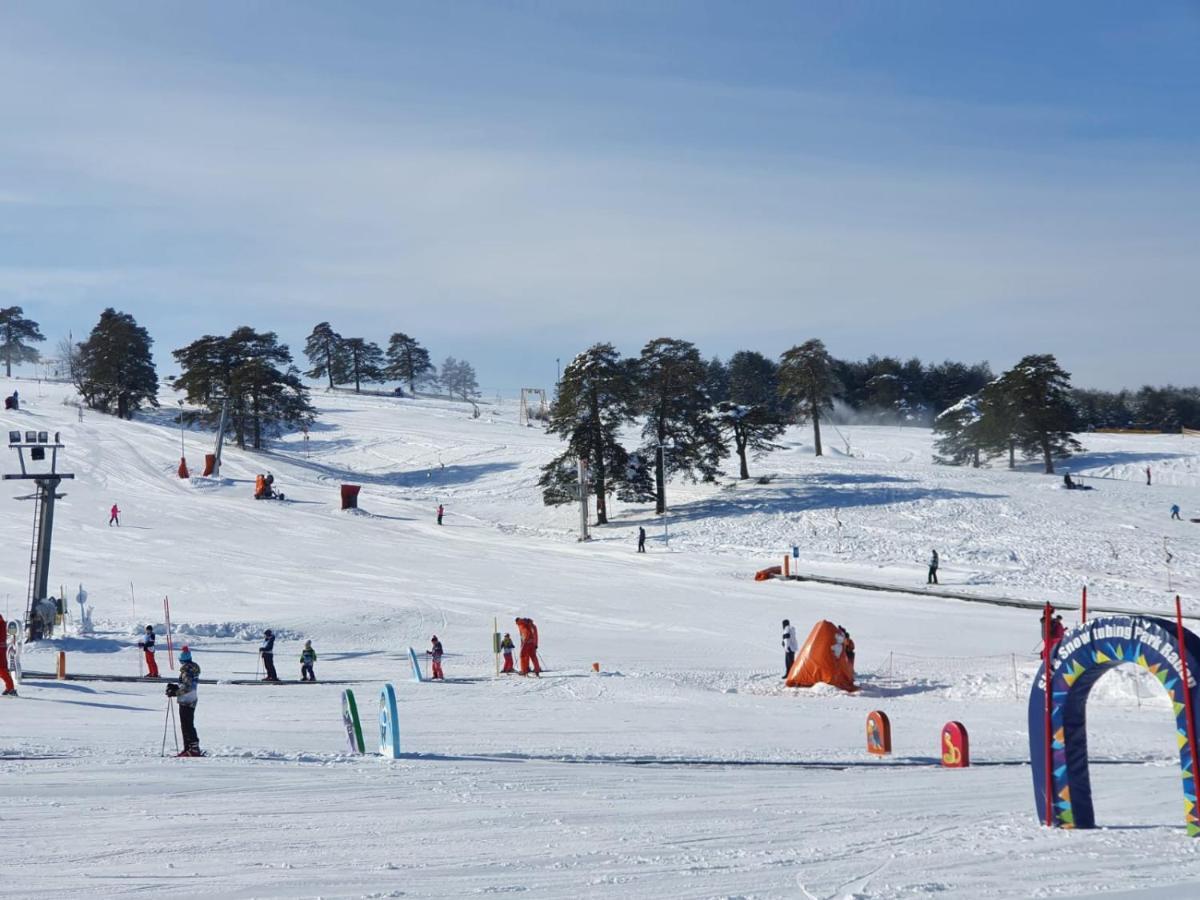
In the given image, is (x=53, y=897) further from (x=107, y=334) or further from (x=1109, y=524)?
(x=107, y=334)

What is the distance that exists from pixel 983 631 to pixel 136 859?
27441mm

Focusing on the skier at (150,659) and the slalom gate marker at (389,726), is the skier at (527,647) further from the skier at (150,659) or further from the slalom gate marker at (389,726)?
the slalom gate marker at (389,726)

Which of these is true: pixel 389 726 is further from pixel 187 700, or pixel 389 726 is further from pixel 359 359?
pixel 359 359

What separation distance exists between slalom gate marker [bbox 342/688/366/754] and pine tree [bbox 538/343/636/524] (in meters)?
37.8

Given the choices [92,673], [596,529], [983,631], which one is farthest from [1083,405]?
[92,673]

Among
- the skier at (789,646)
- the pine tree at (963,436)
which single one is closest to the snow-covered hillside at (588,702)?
the skier at (789,646)

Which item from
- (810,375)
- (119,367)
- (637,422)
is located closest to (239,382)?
(119,367)

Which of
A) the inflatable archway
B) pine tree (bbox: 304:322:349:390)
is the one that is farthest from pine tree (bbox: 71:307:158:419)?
the inflatable archway

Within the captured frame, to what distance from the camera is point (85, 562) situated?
4038 centimetres

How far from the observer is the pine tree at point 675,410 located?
55.2 meters

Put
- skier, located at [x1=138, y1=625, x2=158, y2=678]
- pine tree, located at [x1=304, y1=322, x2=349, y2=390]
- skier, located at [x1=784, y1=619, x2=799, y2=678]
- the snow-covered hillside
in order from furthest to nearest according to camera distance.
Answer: pine tree, located at [x1=304, y1=322, x2=349, y2=390]
skier, located at [x1=784, y1=619, x2=799, y2=678]
skier, located at [x1=138, y1=625, x2=158, y2=678]
the snow-covered hillside

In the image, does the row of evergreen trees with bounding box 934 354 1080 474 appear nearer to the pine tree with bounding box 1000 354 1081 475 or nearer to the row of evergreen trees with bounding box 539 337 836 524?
the pine tree with bounding box 1000 354 1081 475

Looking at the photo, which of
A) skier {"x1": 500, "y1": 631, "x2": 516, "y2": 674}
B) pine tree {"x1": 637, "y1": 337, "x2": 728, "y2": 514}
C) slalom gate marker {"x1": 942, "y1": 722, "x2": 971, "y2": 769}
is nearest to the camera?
slalom gate marker {"x1": 942, "y1": 722, "x2": 971, "y2": 769}

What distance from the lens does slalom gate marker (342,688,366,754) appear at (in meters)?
14.8
